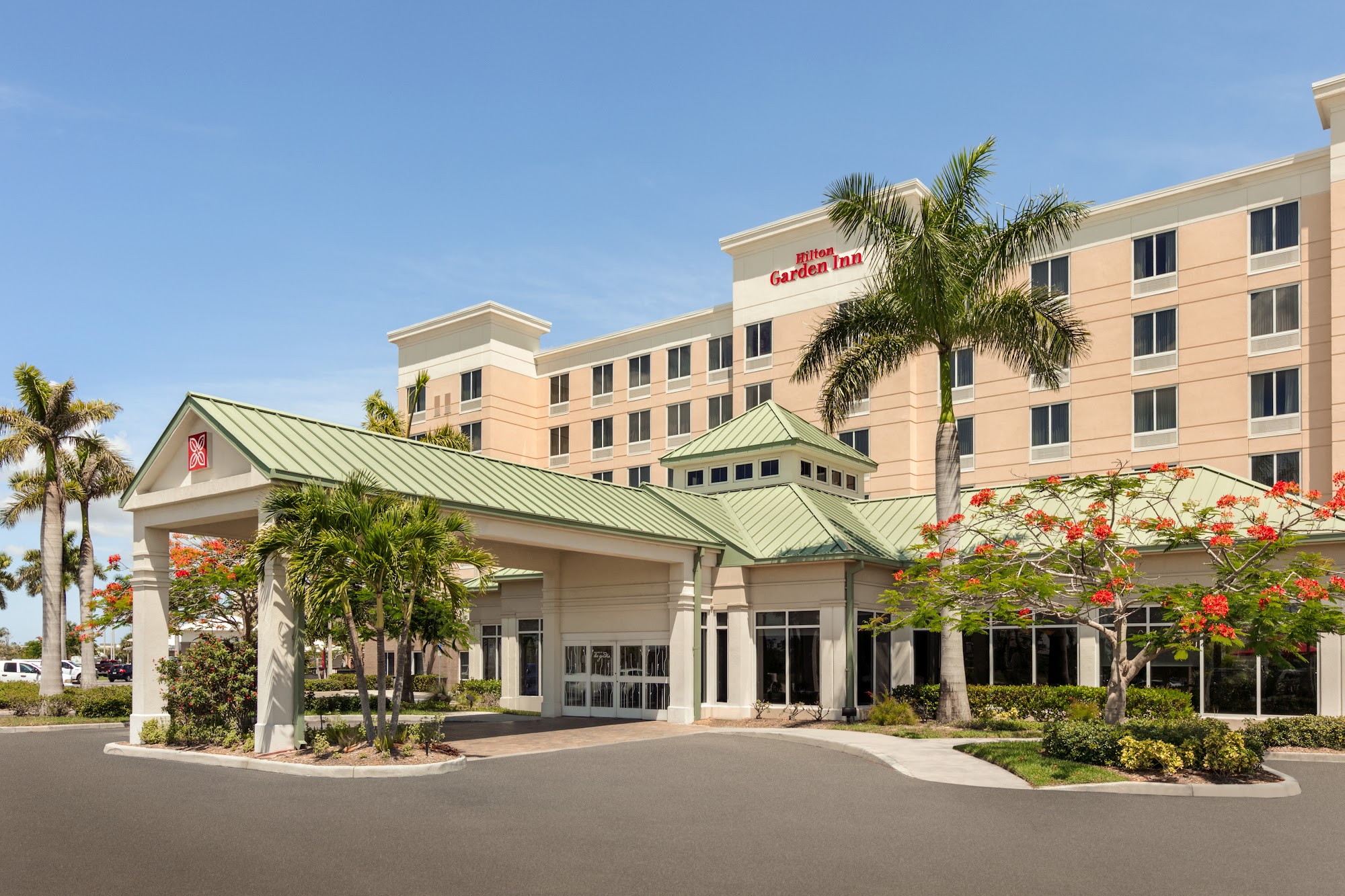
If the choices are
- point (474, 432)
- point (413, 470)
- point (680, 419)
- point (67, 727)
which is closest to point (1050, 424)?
point (680, 419)

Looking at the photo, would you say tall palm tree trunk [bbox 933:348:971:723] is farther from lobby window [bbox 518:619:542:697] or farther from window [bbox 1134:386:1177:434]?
window [bbox 1134:386:1177:434]

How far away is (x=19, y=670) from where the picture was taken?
2095 inches

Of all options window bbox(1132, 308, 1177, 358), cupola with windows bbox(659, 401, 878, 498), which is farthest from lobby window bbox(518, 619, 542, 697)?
window bbox(1132, 308, 1177, 358)

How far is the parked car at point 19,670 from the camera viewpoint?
2030 inches

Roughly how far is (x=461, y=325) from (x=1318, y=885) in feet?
190

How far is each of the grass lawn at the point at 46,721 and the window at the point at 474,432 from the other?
104 feet

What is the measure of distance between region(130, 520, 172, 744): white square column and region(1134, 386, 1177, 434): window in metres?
33.9

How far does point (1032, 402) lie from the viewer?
4519 centimetres

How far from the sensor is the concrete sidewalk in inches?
680

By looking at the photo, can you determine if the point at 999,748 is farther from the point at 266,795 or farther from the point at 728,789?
the point at 266,795

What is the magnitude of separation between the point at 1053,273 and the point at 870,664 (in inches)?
866

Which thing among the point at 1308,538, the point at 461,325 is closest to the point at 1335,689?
the point at 1308,538

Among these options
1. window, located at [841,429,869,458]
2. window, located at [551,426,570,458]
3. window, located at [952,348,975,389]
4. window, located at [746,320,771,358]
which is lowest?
window, located at [841,429,869,458]

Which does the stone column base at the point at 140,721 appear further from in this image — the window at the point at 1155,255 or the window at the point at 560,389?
the window at the point at 560,389
